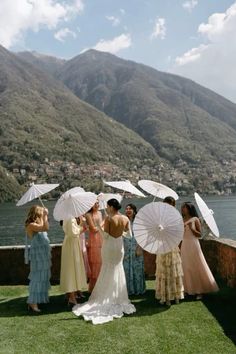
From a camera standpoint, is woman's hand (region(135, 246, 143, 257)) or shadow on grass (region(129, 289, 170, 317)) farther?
woman's hand (region(135, 246, 143, 257))

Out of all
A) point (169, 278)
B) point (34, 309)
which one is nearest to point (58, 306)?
point (34, 309)

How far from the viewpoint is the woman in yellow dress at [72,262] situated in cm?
756

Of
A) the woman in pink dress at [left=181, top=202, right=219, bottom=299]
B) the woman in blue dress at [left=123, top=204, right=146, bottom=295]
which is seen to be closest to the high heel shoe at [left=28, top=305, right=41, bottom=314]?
the woman in blue dress at [left=123, top=204, right=146, bottom=295]

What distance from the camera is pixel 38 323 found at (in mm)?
6473

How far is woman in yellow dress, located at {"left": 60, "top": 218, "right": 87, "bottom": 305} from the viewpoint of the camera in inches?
298

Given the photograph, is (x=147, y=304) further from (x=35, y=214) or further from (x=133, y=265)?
(x=35, y=214)

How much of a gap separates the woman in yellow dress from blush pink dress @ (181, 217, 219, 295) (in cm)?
185

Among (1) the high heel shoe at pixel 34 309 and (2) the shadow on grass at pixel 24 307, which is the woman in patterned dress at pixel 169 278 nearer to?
(2) the shadow on grass at pixel 24 307

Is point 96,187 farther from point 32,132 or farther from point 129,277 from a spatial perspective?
point 129,277

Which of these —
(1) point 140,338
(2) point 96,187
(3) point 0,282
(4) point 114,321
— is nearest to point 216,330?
(1) point 140,338

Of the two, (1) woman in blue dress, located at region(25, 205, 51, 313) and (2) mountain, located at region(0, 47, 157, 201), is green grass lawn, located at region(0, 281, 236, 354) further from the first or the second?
(2) mountain, located at region(0, 47, 157, 201)

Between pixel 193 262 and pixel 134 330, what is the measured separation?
2.33 meters

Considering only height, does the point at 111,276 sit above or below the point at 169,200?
below

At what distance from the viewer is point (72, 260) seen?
301 inches
